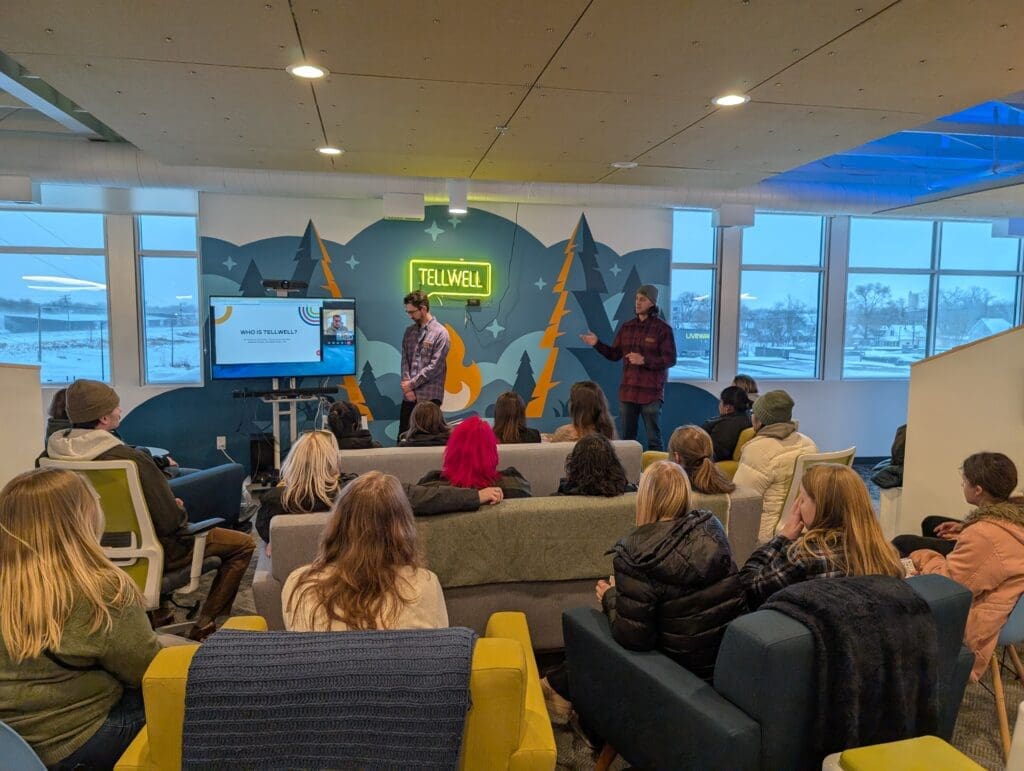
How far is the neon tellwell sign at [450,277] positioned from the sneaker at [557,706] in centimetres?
472

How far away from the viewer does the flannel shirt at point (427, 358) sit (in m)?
5.84

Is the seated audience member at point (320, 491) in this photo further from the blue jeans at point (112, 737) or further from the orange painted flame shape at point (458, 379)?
the orange painted flame shape at point (458, 379)

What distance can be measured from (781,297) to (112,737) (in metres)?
7.62

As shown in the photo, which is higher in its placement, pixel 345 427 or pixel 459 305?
pixel 459 305

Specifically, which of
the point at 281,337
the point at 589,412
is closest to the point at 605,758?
the point at 589,412

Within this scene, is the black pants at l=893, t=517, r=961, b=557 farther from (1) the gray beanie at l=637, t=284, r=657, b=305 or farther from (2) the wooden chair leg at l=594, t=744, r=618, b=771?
(1) the gray beanie at l=637, t=284, r=657, b=305

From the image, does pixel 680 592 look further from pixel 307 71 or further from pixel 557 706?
pixel 307 71

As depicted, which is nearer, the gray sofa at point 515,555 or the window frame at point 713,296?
the gray sofa at point 515,555

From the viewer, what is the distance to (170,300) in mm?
6523

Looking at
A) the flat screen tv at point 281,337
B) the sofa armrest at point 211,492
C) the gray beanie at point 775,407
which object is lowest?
the sofa armrest at point 211,492

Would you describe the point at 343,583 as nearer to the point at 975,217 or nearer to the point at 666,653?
the point at 666,653

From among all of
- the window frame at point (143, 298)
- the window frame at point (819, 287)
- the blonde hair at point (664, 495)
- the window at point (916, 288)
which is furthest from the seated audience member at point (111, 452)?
the window at point (916, 288)

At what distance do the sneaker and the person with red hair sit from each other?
2.70 feet

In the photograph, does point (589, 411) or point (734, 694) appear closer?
point (734, 694)
